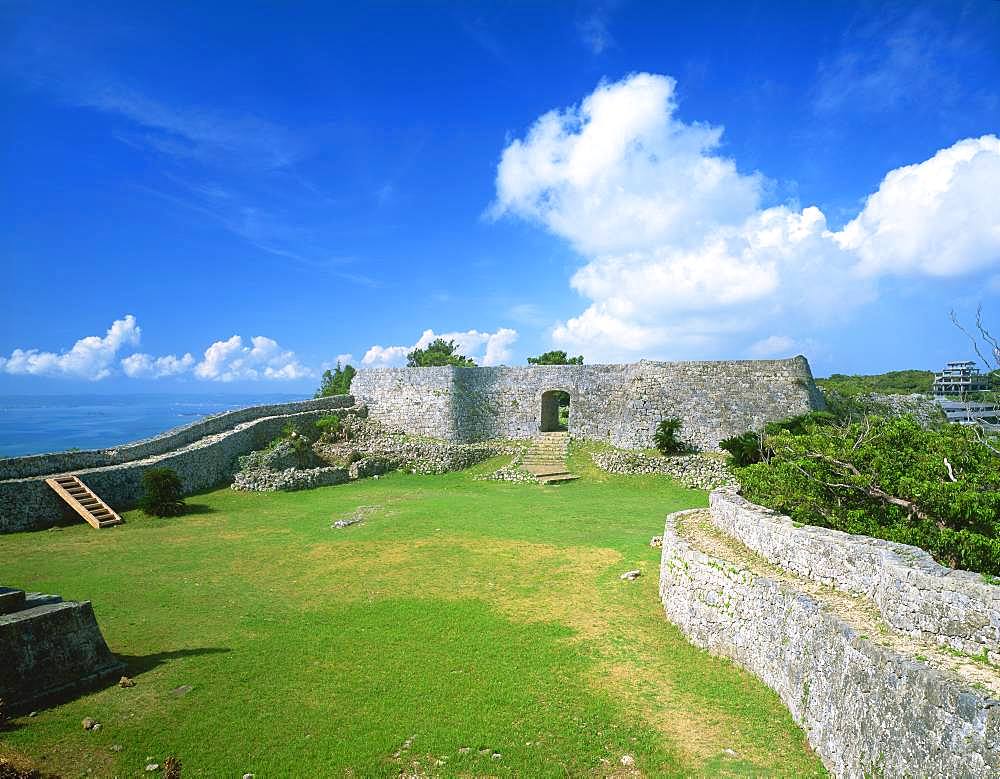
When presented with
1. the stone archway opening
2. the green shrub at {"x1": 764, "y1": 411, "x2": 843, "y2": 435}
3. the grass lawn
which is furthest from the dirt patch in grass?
the stone archway opening

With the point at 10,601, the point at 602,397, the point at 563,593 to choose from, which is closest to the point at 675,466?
the point at 602,397

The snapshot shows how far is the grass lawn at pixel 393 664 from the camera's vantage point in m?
5.23

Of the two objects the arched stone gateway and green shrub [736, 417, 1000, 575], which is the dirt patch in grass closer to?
green shrub [736, 417, 1000, 575]

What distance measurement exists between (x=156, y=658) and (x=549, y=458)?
1711cm

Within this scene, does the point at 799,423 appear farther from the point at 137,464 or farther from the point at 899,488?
the point at 137,464

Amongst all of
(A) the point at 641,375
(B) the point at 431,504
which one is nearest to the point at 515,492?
(B) the point at 431,504

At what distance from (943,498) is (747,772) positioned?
5094 millimetres

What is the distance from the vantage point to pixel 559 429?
2831 cm

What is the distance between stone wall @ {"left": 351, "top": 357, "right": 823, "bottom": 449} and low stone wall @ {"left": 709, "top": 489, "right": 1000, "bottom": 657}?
14971 millimetres

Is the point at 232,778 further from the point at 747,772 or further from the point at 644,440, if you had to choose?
the point at 644,440

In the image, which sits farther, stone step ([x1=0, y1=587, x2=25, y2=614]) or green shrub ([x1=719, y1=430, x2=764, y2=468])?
green shrub ([x1=719, y1=430, x2=764, y2=468])

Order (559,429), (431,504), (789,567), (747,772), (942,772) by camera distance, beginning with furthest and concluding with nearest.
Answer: (559,429)
(431,504)
(789,567)
(747,772)
(942,772)

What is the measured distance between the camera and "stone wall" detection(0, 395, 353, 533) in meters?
14.6

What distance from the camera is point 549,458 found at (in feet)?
74.9
